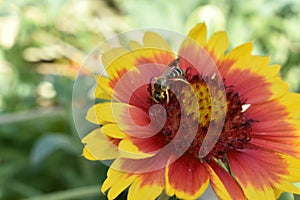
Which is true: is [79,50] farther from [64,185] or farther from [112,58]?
[112,58]

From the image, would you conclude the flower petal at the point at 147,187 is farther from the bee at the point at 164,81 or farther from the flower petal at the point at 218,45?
the flower petal at the point at 218,45

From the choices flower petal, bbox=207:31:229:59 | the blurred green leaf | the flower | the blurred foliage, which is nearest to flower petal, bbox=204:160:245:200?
the flower

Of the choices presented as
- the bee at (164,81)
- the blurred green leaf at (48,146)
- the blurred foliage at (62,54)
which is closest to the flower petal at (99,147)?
the bee at (164,81)

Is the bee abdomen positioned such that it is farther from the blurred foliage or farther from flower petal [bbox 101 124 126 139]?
the blurred foliage

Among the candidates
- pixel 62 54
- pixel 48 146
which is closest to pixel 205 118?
pixel 48 146

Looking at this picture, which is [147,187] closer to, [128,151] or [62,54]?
[128,151]

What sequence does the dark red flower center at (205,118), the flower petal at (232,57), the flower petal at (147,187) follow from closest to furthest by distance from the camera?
the flower petal at (147,187), the dark red flower center at (205,118), the flower petal at (232,57)
